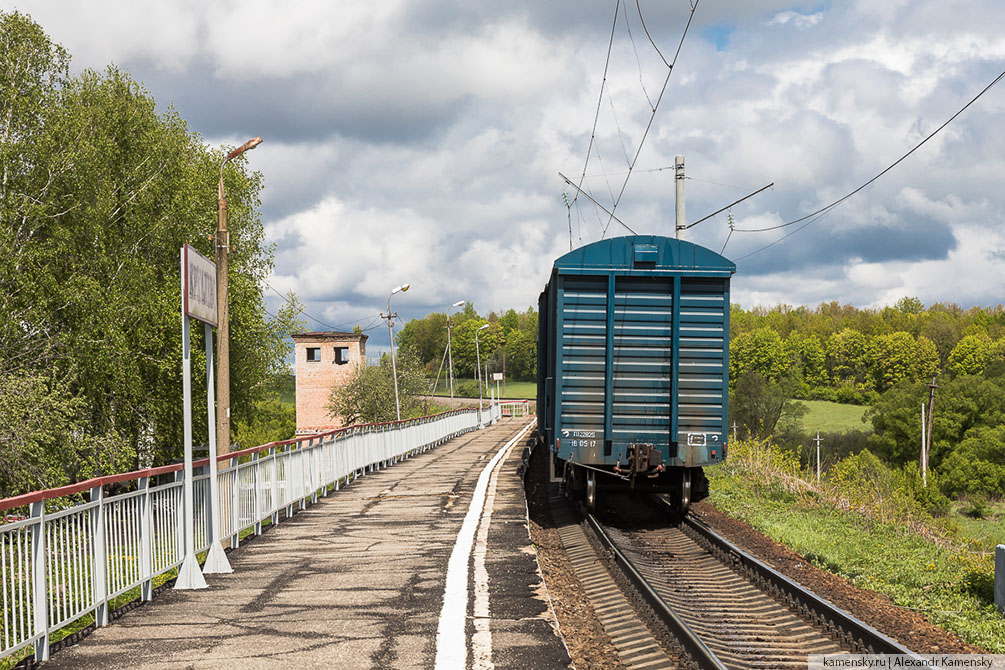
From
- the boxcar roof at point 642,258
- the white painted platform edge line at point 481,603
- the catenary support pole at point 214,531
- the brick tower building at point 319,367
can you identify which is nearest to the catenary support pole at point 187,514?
the catenary support pole at point 214,531

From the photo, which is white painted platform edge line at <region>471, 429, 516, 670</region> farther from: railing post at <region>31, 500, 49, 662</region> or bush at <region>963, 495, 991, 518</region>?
bush at <region>963, 495, 991, 518</region>

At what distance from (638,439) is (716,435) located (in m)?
1.10

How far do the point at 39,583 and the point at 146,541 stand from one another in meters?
1.90

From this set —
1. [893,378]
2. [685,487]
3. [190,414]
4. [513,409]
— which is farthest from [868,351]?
[190,414]

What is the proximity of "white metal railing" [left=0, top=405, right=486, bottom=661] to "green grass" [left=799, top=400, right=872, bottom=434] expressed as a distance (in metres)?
99.5

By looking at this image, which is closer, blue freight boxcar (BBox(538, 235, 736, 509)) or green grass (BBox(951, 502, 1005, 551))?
blue freight boxcar (BBox(538, 235, 736, 509))

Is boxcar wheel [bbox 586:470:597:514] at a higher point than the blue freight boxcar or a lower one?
lower

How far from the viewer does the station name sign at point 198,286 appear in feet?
29.3

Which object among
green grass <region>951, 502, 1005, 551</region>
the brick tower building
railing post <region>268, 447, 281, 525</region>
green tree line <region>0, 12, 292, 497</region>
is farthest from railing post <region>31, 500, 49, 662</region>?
the brick tower building

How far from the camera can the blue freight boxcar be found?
1316 centimetres

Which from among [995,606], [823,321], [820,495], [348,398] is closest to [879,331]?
[823,321]

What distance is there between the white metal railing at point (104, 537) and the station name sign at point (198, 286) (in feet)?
5.05

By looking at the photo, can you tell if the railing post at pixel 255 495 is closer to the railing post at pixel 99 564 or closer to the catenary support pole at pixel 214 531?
the catenary support pole at pixel 214 531

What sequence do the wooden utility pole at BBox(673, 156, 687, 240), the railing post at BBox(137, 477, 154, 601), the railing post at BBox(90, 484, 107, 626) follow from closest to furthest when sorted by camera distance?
1. the railing post at BBox(90, 484, 107, 626)
2. the railing post at BBox(137, 477, 154, 601)
3. the wooden utility pole at BBox(673, 156, 687, 240)
